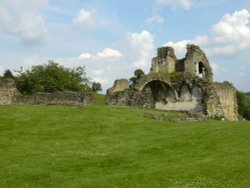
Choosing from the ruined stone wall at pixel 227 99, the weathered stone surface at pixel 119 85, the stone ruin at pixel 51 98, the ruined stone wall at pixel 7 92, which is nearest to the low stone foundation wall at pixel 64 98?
the stone ruin at pixel 51 98

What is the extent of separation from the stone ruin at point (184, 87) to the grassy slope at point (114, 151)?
55.0ft

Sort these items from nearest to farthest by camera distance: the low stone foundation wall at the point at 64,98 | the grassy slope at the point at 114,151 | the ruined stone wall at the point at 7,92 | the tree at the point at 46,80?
the grassy slope at the point at 114,151 < the low stone foundation wall at the point at 64,98 < the ruined stone wall at the point at 7,92 < the tree at the point at 46,80

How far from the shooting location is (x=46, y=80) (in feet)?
242

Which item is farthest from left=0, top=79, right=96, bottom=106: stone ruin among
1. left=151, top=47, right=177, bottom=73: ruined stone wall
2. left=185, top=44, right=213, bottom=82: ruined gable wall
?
left=151, top=47, right=177, bottom=73: ruined stone wall

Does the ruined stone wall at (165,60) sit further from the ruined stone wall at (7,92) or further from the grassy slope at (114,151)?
the grassy slope at (114,151)

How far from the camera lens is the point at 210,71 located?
59406 mm

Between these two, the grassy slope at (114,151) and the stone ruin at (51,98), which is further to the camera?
the stone ruin at (51,98)

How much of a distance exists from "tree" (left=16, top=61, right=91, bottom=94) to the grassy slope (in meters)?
40.9

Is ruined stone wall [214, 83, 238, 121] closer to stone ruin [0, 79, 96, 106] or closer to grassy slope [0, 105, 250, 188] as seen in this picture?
stone ruin [0, 79, 96, 106]

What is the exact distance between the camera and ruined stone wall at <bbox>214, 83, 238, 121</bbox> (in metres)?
55.9

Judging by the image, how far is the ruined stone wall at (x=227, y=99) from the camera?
55853 millimetres

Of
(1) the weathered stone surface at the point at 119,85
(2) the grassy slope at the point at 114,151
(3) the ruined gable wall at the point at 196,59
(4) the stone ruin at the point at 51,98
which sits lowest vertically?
(2) the grassy slope at the point at 114,151

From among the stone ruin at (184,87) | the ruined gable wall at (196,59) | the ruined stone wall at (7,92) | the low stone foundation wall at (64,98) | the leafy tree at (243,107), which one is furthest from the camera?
the leafy tree at (243,107)

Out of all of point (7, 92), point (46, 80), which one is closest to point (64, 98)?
point (7, 92)
